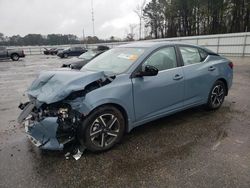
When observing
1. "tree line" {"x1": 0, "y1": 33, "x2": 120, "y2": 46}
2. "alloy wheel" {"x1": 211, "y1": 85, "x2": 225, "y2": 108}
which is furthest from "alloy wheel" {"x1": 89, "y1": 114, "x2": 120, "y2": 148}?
"tree line" {"x1": 0, "y1": 33, "x2": 120, "y2": 46}

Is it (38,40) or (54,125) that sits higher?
(38,40)

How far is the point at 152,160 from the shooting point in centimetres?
301

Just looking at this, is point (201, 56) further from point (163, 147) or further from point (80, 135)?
point (80, 135)

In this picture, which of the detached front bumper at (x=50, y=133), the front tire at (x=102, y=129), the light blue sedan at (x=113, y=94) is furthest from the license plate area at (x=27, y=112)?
the front tire at (x=102, y=129)

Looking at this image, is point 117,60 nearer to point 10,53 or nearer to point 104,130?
point 104,130

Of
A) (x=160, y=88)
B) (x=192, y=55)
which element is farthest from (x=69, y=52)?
(x=160, y=88)

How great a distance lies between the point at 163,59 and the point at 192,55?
89 centimetres

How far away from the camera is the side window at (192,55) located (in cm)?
430

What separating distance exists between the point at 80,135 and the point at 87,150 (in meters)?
0.37

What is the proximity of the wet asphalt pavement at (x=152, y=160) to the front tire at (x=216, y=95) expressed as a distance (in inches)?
21.5

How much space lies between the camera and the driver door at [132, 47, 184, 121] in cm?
351

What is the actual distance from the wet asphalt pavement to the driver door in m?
0.45

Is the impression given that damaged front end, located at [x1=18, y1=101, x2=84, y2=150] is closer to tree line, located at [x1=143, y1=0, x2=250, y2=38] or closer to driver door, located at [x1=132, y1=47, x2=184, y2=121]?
driver door, located at [x1=132, y1=47, x2=184, y2=121]

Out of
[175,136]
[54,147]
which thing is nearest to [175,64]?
[175,136]
